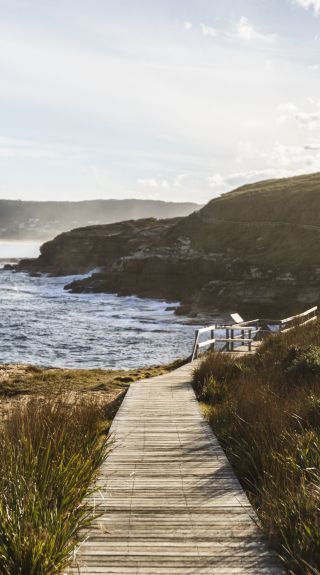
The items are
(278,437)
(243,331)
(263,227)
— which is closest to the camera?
(278,437)

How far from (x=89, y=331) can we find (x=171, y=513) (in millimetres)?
31820

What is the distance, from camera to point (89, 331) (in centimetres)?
3675

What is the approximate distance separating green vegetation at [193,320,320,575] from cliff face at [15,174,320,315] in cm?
3115

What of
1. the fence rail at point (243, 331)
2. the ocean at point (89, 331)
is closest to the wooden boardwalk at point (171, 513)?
the fence rail at point (243, 331)

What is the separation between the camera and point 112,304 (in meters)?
53.0

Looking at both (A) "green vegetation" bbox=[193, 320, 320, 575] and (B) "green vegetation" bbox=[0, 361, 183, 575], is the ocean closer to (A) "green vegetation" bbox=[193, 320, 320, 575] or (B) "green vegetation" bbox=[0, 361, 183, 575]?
(A) "green vegetation" bbox=[193, 320, 320, 575]

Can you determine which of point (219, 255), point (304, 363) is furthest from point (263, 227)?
point (304, 363)

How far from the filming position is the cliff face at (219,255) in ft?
156

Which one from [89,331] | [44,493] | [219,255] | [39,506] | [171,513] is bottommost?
[89,331]

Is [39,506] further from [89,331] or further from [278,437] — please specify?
[89,331]

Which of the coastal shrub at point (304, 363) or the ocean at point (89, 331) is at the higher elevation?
the coastal shrub at point (304, 363)

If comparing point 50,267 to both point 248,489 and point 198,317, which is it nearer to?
point 198,317

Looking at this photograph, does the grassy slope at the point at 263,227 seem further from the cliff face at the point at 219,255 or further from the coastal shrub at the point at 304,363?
the coastal shrub at the point at 304,363

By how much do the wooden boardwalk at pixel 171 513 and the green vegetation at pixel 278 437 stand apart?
0.64 ft
